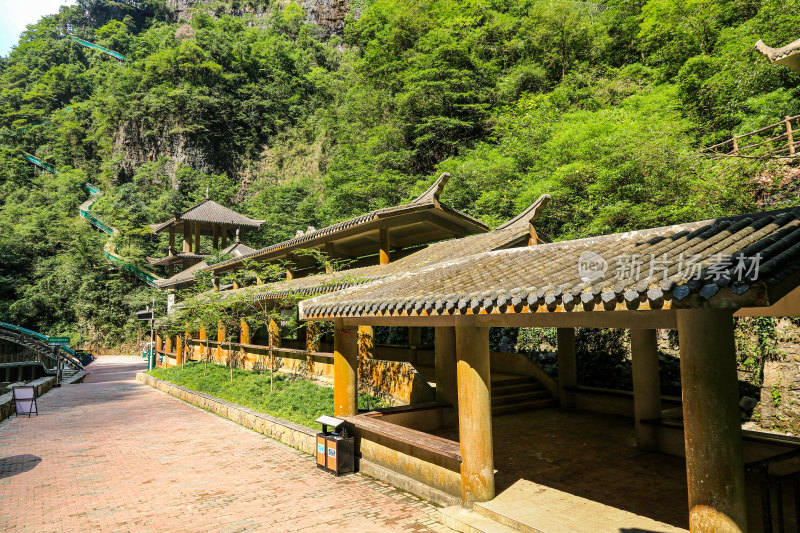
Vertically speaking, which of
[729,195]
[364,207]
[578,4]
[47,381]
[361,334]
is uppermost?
[578,4]

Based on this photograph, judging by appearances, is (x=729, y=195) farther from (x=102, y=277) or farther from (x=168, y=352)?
(x=102, y=277)

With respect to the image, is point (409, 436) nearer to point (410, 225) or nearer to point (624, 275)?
point (624, 275)

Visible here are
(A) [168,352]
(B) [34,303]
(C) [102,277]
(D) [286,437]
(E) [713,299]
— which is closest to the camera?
(E) [713,299]

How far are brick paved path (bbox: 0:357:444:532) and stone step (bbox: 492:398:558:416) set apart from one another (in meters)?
4.34

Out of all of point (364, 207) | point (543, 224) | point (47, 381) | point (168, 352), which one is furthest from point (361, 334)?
point (168, 352)

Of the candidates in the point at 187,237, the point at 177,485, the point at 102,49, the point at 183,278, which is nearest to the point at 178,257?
the point at 187,237

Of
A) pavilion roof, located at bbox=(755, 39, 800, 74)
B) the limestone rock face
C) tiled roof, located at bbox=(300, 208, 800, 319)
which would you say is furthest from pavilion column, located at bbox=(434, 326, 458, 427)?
the limestone rock face

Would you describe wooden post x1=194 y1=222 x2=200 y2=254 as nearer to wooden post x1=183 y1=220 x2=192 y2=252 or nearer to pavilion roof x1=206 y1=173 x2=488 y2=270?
wooden post x1=183 y1=220 x2=192 y2=252

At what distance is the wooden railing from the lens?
12586mm

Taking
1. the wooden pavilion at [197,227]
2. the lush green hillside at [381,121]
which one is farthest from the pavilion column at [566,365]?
the wooden pavilion at [197,227]

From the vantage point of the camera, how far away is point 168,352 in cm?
2905

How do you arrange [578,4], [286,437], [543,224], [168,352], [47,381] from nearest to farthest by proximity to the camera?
[286,437] < [543,224] < [47,381] < [578,4] < [168,352]

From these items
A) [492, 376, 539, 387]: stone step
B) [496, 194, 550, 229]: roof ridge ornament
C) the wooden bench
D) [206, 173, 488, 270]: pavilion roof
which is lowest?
[492, 376, 539, 387]: stone step

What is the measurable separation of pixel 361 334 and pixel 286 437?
145 inches
